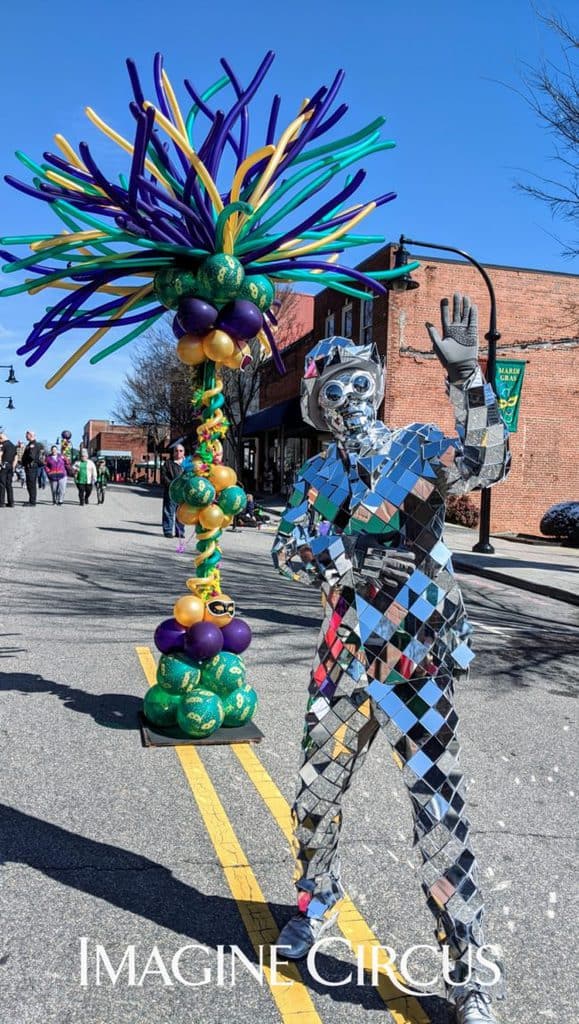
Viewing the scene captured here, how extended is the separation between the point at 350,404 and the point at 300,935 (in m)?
1.74

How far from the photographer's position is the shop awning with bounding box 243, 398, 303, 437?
30.2 m

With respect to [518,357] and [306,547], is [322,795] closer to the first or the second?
[306,547]

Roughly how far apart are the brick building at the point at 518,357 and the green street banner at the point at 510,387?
6.29 m

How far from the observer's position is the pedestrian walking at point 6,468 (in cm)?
2053

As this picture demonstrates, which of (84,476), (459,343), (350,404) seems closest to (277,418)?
(84,476)

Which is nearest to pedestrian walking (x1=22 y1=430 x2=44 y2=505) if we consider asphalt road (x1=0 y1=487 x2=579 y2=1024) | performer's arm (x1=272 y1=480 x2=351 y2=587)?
Result: asphalt road (x1=0 y1=487 x2=579 y2=1024)

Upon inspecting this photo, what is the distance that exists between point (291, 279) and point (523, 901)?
3146 mm

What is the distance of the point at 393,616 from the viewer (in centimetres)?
244

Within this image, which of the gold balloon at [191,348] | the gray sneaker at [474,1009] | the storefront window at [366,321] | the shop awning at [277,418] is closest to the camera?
the gray sneaker at [474,1009]

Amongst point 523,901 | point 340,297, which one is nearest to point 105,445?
point 340,297

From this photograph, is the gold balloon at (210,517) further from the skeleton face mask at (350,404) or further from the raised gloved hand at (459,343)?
the raised gloved hand at (459,343)

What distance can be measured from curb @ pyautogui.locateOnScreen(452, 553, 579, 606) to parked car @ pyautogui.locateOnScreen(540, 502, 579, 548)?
16.0ft

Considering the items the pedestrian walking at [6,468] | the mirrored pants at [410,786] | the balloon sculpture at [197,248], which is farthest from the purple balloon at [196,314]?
the pedestrian walking at [6,468]

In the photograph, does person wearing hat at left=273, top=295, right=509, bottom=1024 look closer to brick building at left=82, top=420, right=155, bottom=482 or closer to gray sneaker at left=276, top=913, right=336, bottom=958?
gray sneaker at left=276, top=913, right=336, bottom=958
